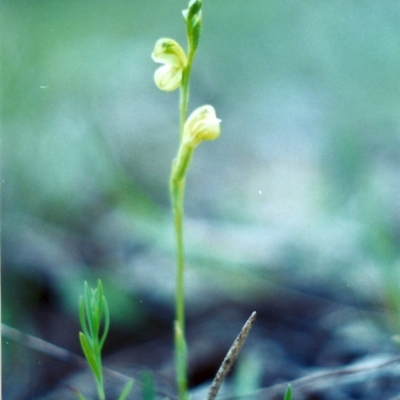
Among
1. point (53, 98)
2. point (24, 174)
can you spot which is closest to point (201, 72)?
point (53, 98)

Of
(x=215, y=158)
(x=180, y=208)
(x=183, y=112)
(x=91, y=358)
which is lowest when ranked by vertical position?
(x=91, y=358)

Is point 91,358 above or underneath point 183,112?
underneath

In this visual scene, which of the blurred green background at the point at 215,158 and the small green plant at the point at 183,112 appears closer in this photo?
the small green plant at the point at 183,112

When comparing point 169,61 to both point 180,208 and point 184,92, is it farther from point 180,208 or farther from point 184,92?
point 180,208

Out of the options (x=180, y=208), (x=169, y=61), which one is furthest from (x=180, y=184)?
(x=169, y=61)

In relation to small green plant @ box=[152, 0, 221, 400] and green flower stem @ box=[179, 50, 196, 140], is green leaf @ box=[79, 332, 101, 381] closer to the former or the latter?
small green plant @ box=[152, 0, 221, 400]

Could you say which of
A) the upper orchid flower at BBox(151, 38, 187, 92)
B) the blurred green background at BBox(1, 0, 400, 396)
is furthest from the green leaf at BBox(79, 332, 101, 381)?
the upper orchid flower at BBox(151, 38, 187, 92)

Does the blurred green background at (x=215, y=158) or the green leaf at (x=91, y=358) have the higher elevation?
the blurred green background at (x=215, y=158)

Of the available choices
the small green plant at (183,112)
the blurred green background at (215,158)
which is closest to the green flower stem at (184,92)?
the small green plant at (183,112)

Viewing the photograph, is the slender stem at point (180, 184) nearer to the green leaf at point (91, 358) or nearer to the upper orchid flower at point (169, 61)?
the upper orchid flower at point (169, 61)
